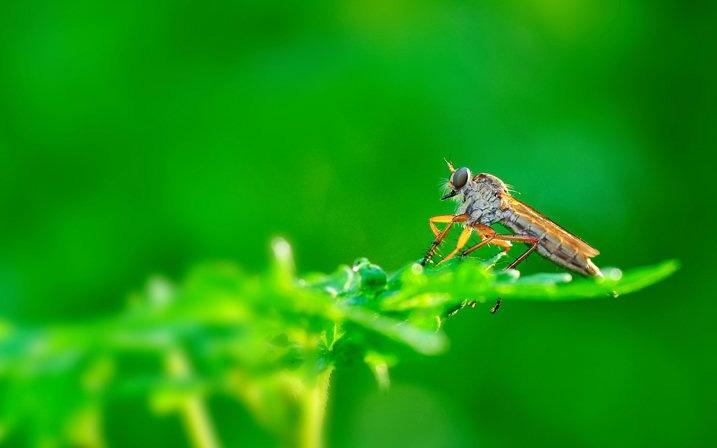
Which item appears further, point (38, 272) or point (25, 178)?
point (25, 178)

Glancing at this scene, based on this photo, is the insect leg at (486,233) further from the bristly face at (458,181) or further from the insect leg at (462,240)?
the bristly face at (458,181)

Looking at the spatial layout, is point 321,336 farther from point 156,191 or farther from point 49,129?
point 49,129

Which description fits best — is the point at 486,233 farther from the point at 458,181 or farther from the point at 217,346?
the point at 217,346

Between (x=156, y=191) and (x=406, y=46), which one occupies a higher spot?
(x=406, y=46)

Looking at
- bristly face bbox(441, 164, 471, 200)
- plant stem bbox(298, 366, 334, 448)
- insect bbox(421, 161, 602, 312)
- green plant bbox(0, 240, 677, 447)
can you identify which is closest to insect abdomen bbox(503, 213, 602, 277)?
insect bbox(421, 161, 602, 312)

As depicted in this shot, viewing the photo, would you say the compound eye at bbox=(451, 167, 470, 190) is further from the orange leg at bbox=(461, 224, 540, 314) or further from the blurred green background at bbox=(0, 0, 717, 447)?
the blurred green background at bbox=(0, 0, 717, 447)

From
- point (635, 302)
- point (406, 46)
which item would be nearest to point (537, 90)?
point (406, 46)
